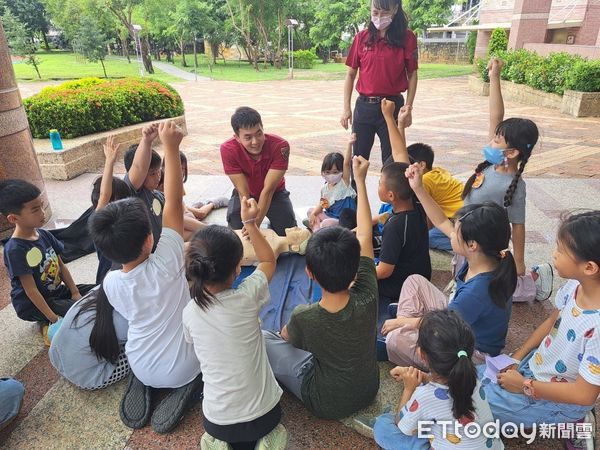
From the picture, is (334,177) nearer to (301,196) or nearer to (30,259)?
(301,196)

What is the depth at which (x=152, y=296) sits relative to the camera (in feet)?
6.04

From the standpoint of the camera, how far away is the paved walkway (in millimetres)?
1930

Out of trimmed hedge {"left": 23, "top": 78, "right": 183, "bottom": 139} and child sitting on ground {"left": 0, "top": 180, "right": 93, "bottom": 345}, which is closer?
child sitting on ground {"left": 0, "top": 180, "right": 93, "bottom": 345}

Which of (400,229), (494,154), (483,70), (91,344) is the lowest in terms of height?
(91,344)

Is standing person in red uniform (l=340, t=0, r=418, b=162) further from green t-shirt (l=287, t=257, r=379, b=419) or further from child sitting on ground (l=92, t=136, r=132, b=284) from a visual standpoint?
green t-shirt (l=287, t=257, r=379, b=419)

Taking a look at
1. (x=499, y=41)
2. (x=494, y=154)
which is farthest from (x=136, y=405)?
(x=499, y=41)

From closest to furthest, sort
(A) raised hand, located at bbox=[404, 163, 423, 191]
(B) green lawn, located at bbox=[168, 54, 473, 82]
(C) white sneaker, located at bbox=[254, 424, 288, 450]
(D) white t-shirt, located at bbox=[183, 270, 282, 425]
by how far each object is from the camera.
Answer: (D) white t-shirt, located at bbox=[183, 270, 282, 425]
(C) white sneaker, located at bbox=[254, 424, 288, 450]
(A) raised hand, located at bbox=[404, 163, 423, 191]
(B) green lawn, located at bbox=[168, 54, 473, 82]

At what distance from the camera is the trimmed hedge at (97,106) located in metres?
6.05

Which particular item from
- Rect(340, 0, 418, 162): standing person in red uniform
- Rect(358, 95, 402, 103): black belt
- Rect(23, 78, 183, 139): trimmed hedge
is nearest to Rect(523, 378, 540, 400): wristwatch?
Rect(340, 0, 418, 162): standing person in red uniform

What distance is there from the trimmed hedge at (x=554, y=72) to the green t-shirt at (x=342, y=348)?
1024cm

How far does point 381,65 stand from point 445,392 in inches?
121

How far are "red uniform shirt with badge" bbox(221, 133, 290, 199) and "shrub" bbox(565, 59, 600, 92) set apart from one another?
901 cm

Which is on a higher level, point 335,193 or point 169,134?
point 169,134

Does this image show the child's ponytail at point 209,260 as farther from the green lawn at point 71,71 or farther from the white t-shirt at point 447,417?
the green lawn at point 71,71
